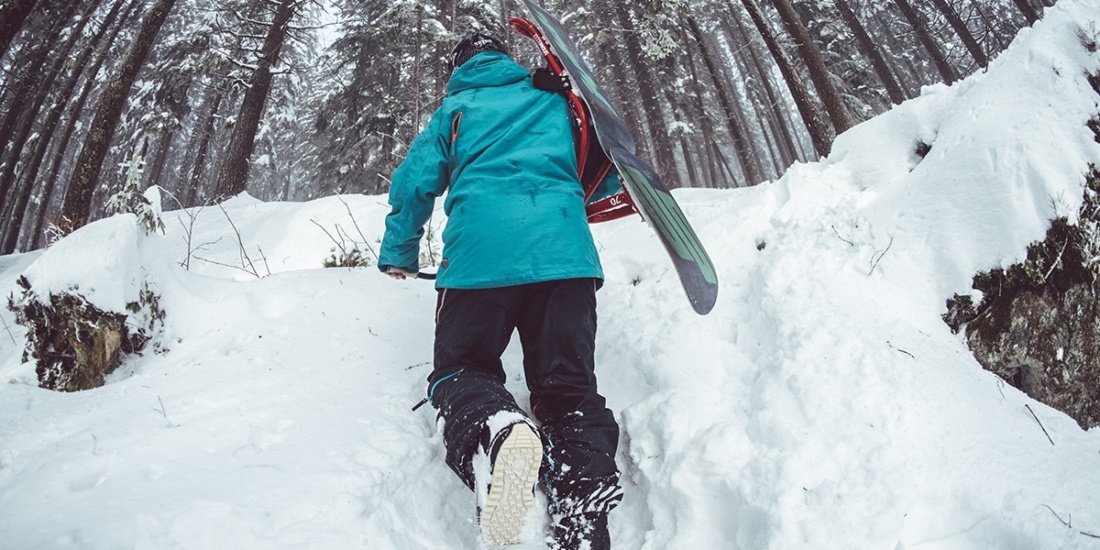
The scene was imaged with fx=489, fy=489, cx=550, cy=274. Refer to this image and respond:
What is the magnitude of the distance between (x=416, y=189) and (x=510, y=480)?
1416 millimetres

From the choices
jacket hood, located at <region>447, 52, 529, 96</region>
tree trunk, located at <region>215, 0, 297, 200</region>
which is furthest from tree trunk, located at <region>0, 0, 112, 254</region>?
jacket hood, located at <region>447, 52, 529, 96</region>

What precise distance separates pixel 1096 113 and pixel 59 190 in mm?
42782

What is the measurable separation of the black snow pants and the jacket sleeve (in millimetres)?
390

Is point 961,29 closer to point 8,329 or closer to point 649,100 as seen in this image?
point 649,100

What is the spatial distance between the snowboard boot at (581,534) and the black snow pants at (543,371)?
0.10 m

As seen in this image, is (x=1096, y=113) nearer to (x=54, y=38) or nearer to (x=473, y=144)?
(x=473, y=144)

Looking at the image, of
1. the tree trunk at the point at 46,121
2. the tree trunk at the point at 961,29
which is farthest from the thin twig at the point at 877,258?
the tree trunk at the point at 46,121

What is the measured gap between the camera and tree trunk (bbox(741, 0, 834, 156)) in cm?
684

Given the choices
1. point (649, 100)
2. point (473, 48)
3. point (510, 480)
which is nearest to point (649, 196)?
point (473, 48)

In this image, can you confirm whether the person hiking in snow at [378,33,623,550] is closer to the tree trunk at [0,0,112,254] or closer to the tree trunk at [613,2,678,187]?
the tree trunk at [613,2,678,187]

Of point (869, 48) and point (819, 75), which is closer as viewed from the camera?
point (819, 75)

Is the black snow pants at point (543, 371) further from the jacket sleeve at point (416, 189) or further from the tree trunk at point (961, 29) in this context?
the tree trunk at point (961, 29)

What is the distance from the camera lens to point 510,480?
1623 millimetres

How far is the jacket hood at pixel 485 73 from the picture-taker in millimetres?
2512
